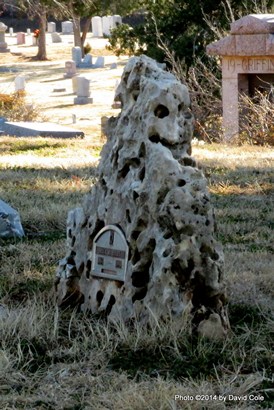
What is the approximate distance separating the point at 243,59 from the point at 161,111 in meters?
12.0

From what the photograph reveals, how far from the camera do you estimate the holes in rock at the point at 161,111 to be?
437 cm

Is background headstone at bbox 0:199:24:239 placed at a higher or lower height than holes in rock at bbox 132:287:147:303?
lower

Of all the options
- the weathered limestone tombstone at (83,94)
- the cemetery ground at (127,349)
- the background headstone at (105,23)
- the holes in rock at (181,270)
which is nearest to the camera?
the cemetery ground at (127,349)

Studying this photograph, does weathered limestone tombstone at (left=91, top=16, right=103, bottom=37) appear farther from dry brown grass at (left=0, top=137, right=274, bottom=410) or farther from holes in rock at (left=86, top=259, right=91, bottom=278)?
holes in rock at (left=86, top=259, right=91, bottom=278)

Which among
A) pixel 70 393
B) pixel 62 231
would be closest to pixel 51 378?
pixel 70 393

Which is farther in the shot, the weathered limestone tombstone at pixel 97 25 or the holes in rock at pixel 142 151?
the weathered limestone tombstone at pixel 97 25

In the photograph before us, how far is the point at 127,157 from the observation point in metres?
4.38

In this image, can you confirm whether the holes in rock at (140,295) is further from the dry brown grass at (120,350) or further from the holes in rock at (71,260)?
the holes in rock at (71,260)

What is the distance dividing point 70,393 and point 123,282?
865 millimetres

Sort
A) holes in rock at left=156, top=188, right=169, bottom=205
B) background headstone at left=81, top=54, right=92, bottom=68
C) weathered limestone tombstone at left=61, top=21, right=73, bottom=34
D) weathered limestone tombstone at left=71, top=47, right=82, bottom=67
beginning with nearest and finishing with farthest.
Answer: holes in rock at left=156, top=188, right=169, bottom=205, background headstone at left=81, top=54, right=92, bottom=68, weathered limestone tombstone at left=71, top=47, right=82, bottom=67, weathered limestone tombstone at left=61, top=21, right=73, bottom=34

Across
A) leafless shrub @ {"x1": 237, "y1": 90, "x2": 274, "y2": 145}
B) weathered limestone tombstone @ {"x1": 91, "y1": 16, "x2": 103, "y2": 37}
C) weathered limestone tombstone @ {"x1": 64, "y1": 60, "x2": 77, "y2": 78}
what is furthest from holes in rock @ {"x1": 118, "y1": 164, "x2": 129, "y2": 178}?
weathered limestone tombstone @ {"x1": 91, "y1": 16, "x2": 103, "y2": 37}

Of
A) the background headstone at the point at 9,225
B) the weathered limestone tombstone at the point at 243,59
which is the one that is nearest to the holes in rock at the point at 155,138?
the background headstone at the point at 9,225

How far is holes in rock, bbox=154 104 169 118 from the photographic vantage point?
4371 mm

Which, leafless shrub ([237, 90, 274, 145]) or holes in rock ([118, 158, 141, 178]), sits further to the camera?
leafless shrub ([237, 90, 274, 145])
